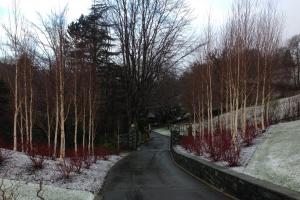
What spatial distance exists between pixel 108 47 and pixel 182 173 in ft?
99.3

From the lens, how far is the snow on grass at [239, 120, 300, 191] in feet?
36.3

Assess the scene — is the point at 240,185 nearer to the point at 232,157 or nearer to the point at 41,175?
the point at 232,157

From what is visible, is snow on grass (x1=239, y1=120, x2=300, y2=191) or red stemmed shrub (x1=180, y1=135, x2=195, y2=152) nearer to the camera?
snow on grass (x1=239, y1=120, x2=300, y2=191)

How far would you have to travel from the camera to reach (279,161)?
13203 millimetres

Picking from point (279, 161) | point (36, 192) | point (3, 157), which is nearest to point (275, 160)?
point (279, 161)

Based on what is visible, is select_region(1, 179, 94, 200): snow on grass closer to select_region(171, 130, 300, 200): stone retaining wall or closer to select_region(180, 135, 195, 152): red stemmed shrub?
select_region(171, 130, 300, 200): stone retaining wall

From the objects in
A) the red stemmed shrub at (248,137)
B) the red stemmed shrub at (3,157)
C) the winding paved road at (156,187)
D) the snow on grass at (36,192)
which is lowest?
the winding paved road at (156,187)

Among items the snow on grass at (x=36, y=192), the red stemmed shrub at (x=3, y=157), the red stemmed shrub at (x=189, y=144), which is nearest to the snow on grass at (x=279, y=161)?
the snow on grass at (x=36, y=192)

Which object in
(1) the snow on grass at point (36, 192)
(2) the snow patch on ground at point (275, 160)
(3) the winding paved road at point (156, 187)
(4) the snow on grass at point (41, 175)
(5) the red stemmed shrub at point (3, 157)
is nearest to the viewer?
(1) the snow on grass at point (36, 192)

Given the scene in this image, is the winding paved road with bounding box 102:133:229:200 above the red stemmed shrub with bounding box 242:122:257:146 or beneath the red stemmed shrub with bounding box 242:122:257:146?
beneath

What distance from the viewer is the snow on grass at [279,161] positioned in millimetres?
11055

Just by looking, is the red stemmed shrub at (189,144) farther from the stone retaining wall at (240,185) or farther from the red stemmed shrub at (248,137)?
the stone retaining wall at (240,185)

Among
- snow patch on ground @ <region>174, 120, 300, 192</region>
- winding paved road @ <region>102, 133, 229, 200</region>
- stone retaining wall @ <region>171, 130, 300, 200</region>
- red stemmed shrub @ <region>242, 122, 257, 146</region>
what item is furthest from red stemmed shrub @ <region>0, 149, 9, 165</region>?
red stemmed shrub @ <region>242, 122, 257, 146</region>

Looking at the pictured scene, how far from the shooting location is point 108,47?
4725cm
